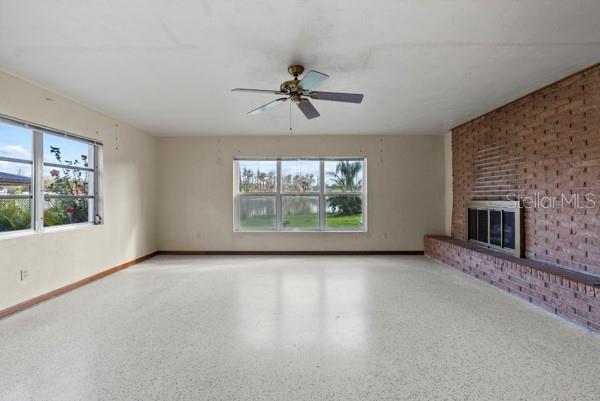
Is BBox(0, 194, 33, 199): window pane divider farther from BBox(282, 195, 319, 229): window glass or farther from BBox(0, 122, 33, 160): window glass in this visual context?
BBox(282, 195, 319, 229): window glass

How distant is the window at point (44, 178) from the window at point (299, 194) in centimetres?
261

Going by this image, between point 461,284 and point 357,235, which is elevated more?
point 357,235

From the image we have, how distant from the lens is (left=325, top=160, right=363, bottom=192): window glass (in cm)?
628

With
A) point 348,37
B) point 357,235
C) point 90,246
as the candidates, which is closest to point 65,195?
point 90,246

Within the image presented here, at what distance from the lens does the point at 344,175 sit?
6281mm

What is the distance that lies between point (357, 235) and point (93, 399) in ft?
16.5

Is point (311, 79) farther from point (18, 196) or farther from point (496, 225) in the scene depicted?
point (496, 225)

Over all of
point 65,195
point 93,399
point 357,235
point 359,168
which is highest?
point 359,168

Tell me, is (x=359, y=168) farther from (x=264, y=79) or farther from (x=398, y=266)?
(x=264, y=79)

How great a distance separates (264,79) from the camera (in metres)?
3.25

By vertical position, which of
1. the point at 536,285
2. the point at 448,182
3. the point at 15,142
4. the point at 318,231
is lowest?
the point at 536,285

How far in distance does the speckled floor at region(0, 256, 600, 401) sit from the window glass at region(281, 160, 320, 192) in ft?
8.67

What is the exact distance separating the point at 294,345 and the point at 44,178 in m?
3.59

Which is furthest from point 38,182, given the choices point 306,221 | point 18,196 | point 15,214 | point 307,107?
point 306,221
